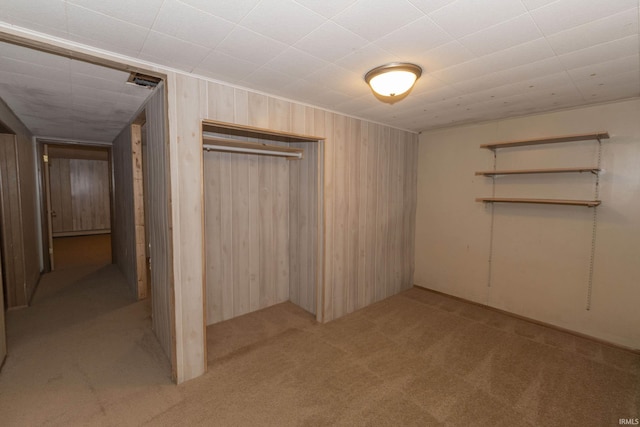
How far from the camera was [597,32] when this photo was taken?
5.17 ft

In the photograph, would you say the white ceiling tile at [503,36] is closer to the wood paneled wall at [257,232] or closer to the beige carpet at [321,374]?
the wood paneled wall at [257,232]

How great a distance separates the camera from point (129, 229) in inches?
161

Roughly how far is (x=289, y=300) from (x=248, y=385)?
1658mm

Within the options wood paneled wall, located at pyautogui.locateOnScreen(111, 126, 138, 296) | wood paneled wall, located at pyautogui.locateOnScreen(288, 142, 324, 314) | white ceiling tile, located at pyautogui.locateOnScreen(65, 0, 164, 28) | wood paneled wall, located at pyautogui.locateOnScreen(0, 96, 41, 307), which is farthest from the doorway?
white ceiling tile, located at pyautogui.locateOnScreen(65, 0, 164, 28)

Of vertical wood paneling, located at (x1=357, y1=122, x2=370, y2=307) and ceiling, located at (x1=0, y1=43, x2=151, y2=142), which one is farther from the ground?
ceiling, located at (x1=0, y1=43, x2=151, y2=142)

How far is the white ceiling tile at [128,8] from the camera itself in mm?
1326

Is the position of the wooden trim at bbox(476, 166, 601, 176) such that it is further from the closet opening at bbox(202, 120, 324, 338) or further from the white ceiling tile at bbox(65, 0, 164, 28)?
the white ceiling tile at bbox(65, 0, 164, 28)

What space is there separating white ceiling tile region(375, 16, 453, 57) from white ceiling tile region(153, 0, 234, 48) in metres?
0.92

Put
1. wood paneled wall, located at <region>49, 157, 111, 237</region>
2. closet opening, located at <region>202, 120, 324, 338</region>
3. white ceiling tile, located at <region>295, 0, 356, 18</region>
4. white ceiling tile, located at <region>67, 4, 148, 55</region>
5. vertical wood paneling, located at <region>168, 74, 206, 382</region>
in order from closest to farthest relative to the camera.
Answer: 1. white ceiling tile, located at <region>295, 0, 356, 18</region>
2. white ceiling tile, located at <region>67, 4, 148, 55</region>
3. vertical wood paneling, located at <region>168, 74, 206, 382</region>
4. closet opening, located at <region>202, 120, 324, 338</region>
5. wood paneled wall, located at <region>49, 157, 111, 237</region>

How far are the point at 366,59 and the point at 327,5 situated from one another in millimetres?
629

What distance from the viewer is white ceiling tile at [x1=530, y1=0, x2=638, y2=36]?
4.40 ft

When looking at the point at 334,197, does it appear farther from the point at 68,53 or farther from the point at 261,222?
the point at 68,53

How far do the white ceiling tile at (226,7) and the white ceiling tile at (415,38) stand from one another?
0.77 m

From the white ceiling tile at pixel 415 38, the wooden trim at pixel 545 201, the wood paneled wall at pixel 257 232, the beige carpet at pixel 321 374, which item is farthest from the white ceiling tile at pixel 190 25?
the wooden trim at pixel 545 201
